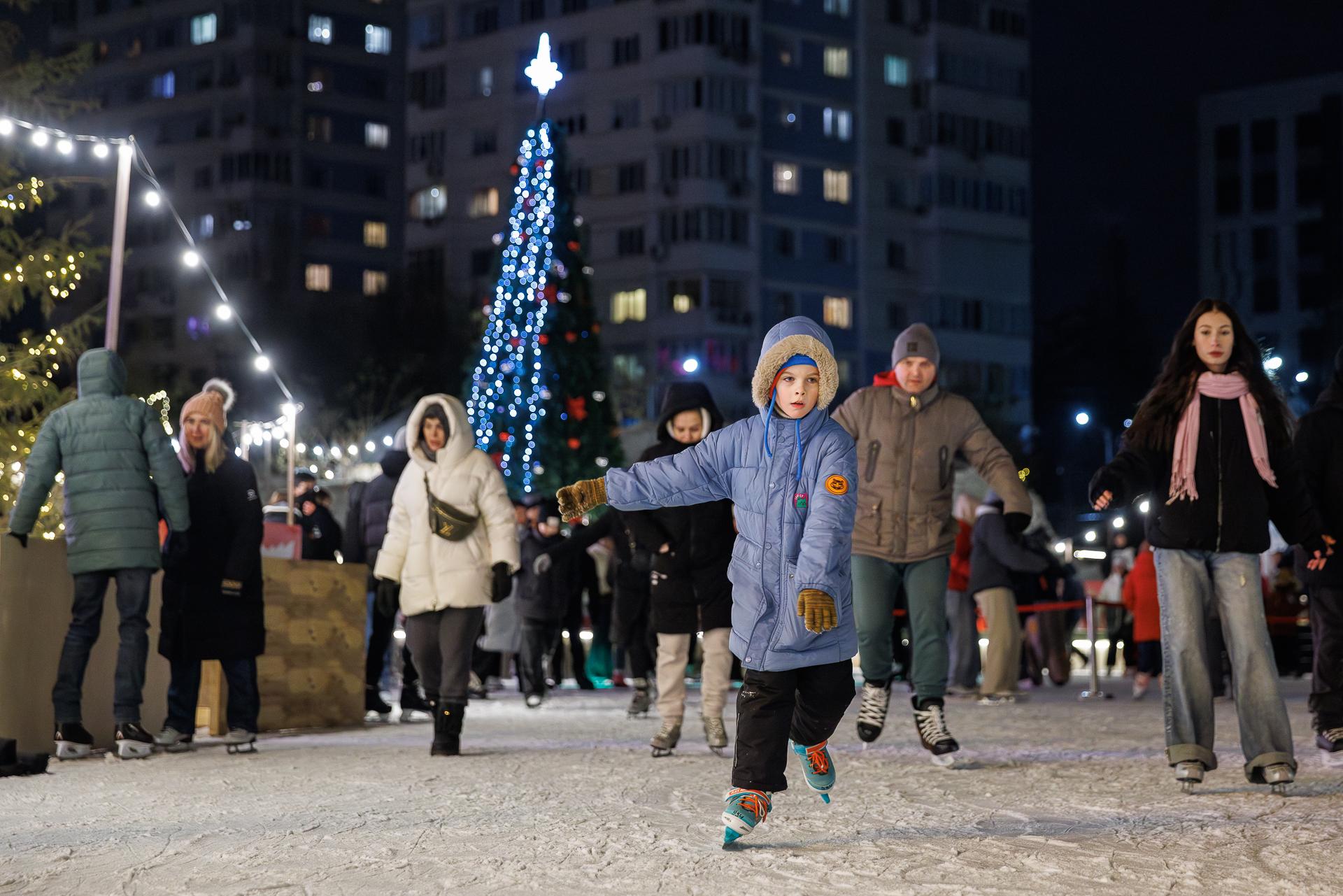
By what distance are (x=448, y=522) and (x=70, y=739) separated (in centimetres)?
231

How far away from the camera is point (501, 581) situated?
35.8ft

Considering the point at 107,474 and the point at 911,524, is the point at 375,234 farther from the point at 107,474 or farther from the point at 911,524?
the point at 911,524

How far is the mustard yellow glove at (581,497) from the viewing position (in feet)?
22.9

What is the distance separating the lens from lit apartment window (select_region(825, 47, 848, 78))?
7706 centimetres

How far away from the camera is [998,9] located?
82312 millimetres

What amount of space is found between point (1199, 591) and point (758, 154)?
66910 mm

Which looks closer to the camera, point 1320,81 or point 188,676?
point 188,676

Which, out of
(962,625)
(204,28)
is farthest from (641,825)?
(204,28)

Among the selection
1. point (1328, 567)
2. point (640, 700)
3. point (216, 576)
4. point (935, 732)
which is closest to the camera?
point (935, 732)

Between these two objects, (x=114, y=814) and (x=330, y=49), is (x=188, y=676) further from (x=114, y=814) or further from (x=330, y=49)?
(x=330, y=49)

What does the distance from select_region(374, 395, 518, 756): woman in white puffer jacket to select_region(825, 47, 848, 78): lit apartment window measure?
67.6 meters

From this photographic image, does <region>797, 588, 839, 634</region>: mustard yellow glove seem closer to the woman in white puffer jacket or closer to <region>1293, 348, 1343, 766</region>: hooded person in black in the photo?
<region>1293, 348, 1343, 766</region>: hooded person in black

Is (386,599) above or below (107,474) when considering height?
below

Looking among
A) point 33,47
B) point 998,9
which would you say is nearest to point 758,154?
point 998,9
